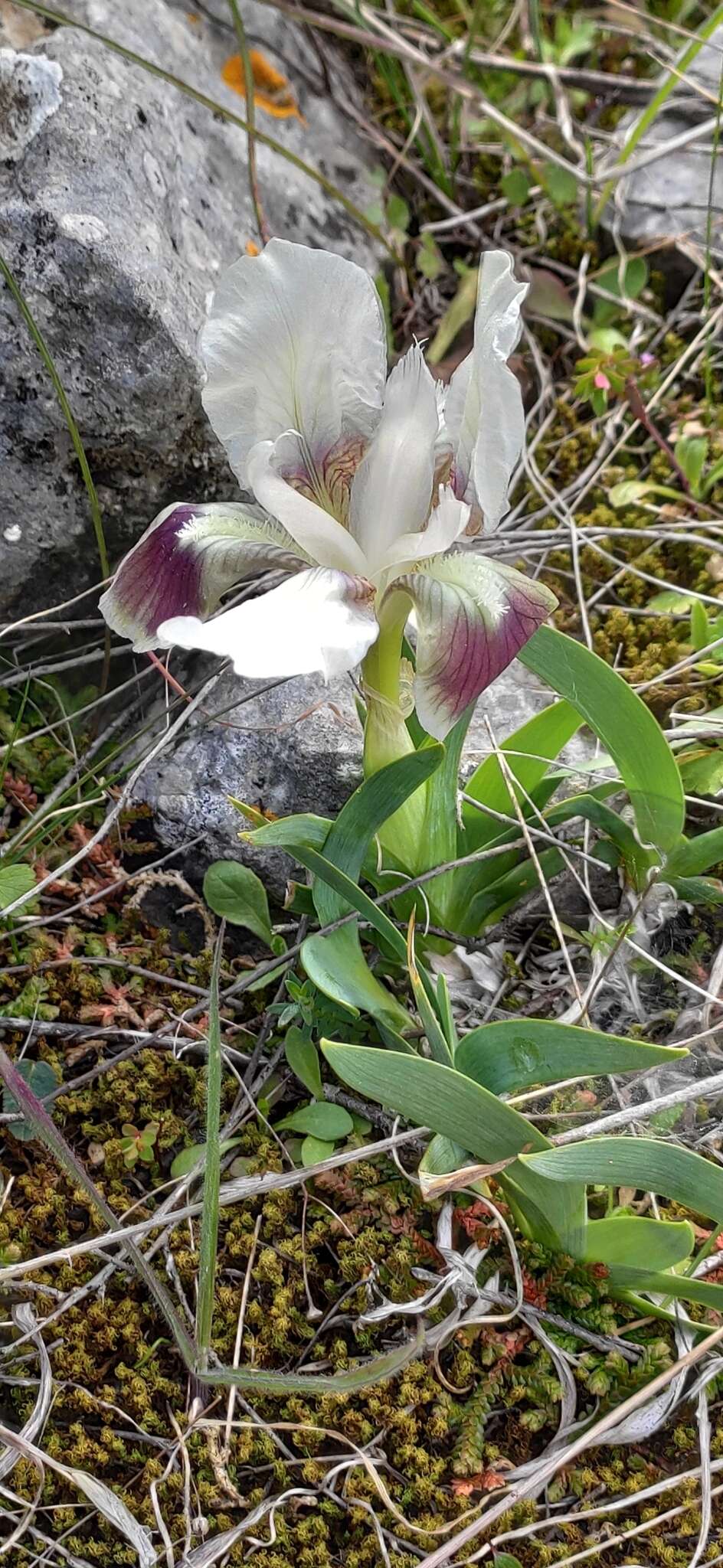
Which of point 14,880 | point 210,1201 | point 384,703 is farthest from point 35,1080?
point 384,703

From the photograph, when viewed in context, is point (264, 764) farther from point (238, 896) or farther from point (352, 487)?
point (352, 487)

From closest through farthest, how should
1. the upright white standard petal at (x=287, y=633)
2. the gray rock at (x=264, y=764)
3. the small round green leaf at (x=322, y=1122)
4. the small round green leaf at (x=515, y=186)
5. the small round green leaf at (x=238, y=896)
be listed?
the upright white standard petal at (x=287, y=633), the small round green leaf at (x=322, y=1122), the small round green leaf at (x=238, y=896), the gray rock at (x=264, y=764), the small round green leaf at (x=515, y=186)

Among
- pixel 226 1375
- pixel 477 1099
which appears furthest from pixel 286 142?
pixel 226 1375

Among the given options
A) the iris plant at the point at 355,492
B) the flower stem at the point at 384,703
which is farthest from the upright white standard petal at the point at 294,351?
the flower stem at the point at 384,703

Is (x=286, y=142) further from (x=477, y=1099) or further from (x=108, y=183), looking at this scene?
(x=477, y=1099)

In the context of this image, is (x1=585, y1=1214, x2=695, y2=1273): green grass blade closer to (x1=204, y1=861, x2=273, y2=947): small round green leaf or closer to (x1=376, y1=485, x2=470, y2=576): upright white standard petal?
(x1=204, y1=861, x2=273, y2=947): small round green leaf

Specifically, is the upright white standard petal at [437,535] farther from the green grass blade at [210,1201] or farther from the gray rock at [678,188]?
the gray rock at [678,188]
